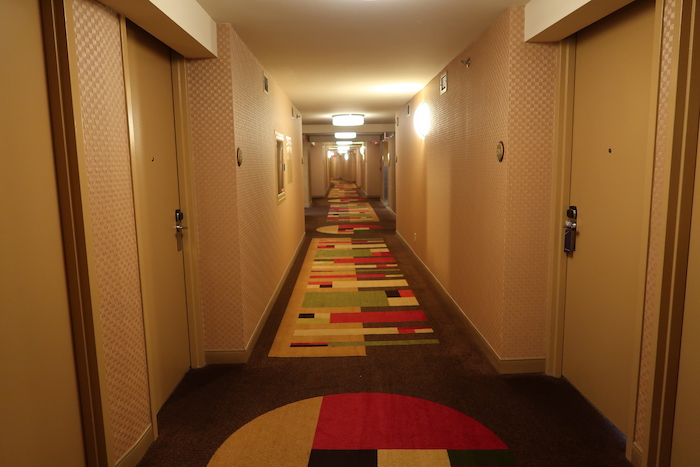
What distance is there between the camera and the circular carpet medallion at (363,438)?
2367 mm

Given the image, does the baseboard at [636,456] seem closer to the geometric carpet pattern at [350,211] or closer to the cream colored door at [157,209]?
the cream colored door at [157,209]

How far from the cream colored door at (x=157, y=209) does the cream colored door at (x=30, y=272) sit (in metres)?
0.60

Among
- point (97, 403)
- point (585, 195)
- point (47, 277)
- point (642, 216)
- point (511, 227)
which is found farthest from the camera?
point (511, 227)

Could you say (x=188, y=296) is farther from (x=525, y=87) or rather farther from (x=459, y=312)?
(x=525, y=87)

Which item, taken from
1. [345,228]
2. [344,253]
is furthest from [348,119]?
[344,253]

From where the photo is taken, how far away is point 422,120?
6.13 m

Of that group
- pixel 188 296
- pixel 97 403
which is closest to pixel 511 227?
pixel 188 296

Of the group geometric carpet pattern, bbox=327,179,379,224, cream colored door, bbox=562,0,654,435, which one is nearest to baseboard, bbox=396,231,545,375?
cream colored door, bbox=562,0,654,435

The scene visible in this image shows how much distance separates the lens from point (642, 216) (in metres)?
2.22

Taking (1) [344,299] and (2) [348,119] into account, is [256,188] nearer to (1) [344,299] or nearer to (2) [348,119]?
(1) [344,299]

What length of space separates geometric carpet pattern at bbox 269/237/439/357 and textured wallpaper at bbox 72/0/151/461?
4.82 feet

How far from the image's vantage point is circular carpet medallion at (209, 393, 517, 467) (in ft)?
7.77

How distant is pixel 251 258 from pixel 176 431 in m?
1.55

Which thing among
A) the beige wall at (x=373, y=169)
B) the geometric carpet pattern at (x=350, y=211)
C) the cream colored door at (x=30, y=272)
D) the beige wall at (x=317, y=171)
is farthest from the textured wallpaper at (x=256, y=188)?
the beige wall at (x=317, y=171)
